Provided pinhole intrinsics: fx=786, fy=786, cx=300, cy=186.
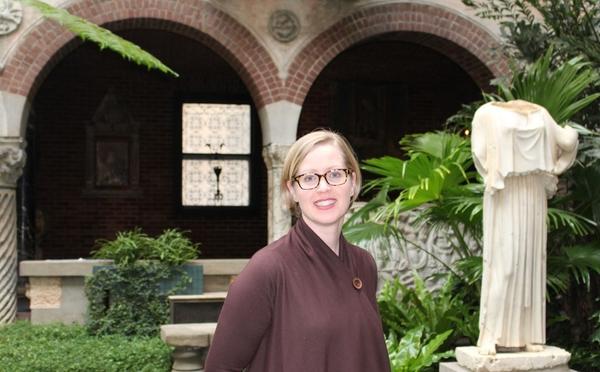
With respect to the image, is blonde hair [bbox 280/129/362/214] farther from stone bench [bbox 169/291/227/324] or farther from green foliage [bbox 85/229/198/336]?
green foliage [bbox 85/229/198/336]

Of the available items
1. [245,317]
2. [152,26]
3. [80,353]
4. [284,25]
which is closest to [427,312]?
[80,353]

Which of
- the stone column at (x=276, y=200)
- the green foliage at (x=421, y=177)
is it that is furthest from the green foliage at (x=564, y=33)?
the stone column at (x=276, y=200)

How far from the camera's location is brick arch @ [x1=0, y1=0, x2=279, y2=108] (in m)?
9.18

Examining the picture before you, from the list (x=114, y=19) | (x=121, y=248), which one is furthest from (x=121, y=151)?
(x=121, y=248)

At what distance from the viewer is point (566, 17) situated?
6.74 m

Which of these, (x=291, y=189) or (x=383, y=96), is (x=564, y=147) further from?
(x=383, y=96)

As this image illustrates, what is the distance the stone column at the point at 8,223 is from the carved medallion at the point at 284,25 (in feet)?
11.0

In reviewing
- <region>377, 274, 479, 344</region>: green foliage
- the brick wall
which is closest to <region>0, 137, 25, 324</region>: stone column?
the brick wall

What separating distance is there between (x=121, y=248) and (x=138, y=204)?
5.64 meters

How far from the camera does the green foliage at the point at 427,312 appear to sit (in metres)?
5.80

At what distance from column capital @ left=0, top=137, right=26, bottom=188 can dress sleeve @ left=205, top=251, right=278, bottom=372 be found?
770cm

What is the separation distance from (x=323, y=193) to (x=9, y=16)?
8159 mm

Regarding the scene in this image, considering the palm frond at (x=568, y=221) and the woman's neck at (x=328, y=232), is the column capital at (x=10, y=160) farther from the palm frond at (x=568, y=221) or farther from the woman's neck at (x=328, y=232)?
the woman's neck at (x=328, y=232)

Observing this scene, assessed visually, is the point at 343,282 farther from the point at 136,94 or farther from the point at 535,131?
the point at 136,94
